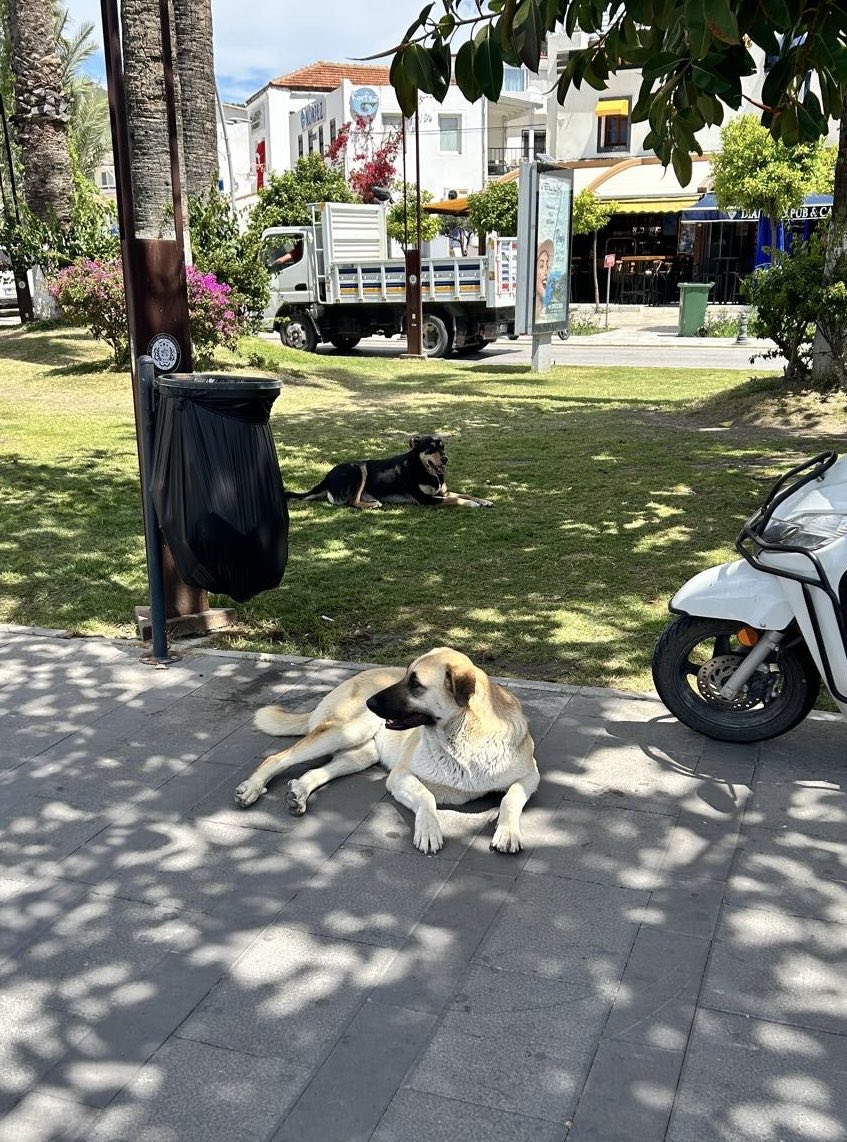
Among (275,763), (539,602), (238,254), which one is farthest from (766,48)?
(238,254)

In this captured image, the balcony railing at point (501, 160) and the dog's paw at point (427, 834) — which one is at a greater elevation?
the balcony railing at point (501, 160)

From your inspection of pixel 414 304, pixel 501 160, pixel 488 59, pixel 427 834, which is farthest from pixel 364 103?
pixel 427 834

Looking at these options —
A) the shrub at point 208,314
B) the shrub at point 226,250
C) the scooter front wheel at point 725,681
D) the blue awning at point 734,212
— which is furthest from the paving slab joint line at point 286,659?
the blue awning at point 734,212

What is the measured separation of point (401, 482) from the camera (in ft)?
28.9

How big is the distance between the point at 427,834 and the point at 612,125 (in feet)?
145

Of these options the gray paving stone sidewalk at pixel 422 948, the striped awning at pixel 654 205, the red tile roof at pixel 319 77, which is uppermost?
the red tile roof at pixel 319 77

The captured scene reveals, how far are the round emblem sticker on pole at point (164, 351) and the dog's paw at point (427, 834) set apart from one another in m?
2.86

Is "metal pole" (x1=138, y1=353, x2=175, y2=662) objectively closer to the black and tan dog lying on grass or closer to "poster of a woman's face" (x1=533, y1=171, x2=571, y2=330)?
the black and tan dog lying on grass

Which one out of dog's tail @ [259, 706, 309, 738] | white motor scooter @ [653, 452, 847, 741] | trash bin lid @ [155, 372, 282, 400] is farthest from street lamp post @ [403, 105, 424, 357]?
dog's tail @ [259, 706, 309, 738]

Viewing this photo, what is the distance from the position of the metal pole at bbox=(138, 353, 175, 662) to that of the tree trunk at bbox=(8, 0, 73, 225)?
15.4 m

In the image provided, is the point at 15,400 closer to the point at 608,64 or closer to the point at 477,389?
the point at 477,389

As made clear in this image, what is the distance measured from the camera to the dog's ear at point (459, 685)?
3564 mm

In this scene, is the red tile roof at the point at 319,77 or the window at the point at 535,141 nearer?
the window at the point at 535,141

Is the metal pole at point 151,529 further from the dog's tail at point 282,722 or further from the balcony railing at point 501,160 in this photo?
the balcony railing at point 501,160
